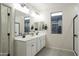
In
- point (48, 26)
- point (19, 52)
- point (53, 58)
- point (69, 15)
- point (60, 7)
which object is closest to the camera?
point (53, 58)

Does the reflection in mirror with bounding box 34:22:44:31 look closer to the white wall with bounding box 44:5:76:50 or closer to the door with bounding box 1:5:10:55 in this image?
the white wall with bounding box 44:5:76:50

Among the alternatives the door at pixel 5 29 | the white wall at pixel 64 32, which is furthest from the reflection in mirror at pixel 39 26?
the door at pixel 5 29

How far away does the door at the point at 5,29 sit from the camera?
2.42m

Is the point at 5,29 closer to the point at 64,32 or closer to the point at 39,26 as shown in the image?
the point at 39,26

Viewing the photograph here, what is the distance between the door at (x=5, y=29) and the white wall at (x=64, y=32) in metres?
2.87

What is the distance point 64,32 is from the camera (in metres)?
4.55

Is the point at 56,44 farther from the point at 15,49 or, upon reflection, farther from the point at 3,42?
the point at 3,42

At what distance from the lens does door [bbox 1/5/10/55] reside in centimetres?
242

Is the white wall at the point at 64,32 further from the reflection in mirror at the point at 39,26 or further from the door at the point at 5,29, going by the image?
the door at the point at 5,29

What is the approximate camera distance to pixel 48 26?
5.02 m

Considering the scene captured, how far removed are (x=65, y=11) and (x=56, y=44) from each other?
6.50 ft

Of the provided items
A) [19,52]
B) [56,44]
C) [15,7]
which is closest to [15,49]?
[19,52]

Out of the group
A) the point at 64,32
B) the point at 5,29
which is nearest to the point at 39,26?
the point at 64,32

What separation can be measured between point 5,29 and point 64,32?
126 inches
